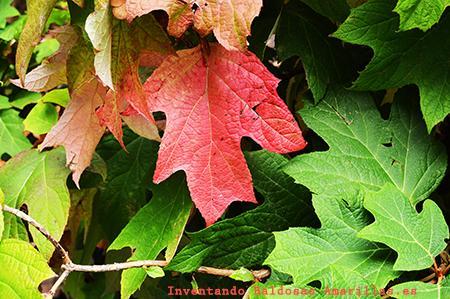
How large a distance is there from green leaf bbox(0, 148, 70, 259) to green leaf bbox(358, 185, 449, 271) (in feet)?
1.33

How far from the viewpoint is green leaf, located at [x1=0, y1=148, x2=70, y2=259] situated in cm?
79

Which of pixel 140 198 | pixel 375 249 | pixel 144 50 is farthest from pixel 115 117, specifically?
pixel 375 249

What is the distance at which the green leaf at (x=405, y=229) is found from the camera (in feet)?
2.13

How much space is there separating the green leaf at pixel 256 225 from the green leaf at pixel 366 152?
0.14 ft

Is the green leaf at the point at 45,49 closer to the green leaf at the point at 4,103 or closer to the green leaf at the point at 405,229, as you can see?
the green leaf at the point at 4,103

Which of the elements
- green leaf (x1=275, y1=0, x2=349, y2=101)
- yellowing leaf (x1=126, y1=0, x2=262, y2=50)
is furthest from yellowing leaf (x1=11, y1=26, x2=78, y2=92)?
green leaf (x1=275, y1=0, x2=349, y2=101)

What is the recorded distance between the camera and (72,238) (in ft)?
3.41

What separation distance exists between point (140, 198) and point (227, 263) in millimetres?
206

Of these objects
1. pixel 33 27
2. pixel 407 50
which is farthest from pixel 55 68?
pixel 407 50

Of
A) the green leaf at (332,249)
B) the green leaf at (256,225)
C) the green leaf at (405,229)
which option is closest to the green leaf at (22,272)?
the green leaf at (256,225)

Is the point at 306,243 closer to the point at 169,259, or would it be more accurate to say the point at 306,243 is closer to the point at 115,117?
the point at 169,259

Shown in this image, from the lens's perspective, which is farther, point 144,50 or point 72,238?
point 72,238

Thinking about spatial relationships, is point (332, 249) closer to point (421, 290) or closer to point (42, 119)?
point (421, 290)

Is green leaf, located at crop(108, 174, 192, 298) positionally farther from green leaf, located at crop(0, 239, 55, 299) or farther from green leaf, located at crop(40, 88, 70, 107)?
green leaf, located at crop(40, 88, 70, 107)
